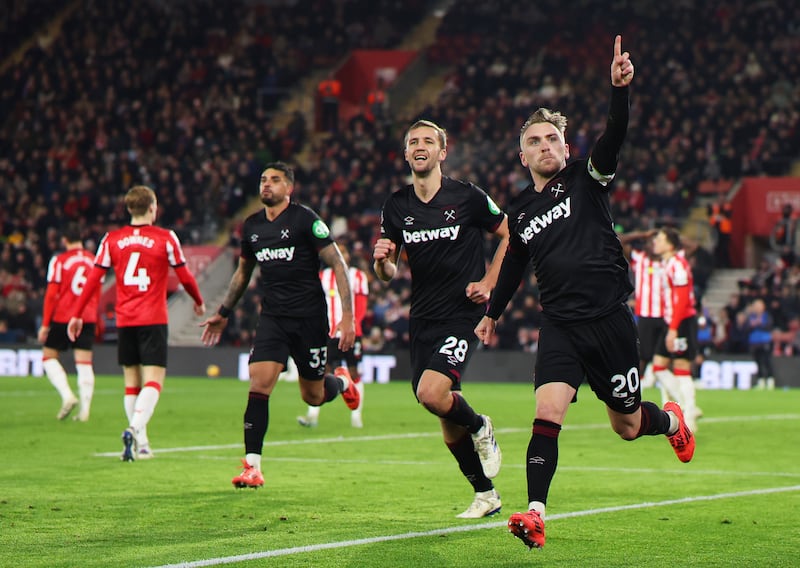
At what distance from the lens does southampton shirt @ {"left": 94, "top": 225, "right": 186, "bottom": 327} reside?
40.9 feet

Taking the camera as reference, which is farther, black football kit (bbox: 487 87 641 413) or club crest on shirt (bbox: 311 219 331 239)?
club crest on shirt (bbox: 311 219 331 239)

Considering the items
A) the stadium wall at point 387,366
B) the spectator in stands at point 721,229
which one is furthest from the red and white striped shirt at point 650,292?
the spectator in stands at point 721,229

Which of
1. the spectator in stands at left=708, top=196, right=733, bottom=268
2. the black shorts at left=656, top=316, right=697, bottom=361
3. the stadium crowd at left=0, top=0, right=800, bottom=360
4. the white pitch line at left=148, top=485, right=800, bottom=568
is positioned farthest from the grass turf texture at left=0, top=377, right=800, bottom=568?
the spectator in stands at left=708, top=196, right=733, bottom=268

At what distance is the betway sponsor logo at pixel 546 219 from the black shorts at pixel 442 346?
1213 mm

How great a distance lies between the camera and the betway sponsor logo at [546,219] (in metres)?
7.43

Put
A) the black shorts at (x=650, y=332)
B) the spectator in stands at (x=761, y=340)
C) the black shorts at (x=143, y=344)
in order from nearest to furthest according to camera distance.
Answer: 1. the black shorts at (x=143, y=344)
2. the black shorts at (x=650, y=332)
3. the spectator in stands at (x=761, y=340)

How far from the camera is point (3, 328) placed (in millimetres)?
32438

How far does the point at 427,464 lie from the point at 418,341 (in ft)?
11.8

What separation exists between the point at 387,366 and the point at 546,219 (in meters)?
21.6

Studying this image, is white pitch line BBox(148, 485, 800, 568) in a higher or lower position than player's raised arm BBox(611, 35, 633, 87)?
lower

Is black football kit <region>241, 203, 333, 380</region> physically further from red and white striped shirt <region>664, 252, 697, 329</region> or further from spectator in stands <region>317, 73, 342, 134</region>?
spectator in stands <region>317, 73, 342, 134</region>

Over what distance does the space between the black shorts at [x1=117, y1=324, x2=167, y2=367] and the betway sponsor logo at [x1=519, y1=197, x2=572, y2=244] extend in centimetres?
567

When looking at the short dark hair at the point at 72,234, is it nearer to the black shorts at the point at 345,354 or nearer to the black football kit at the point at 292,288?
the black shorts at the point at 345,354

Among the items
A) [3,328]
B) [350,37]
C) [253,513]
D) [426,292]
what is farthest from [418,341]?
[350,37]
